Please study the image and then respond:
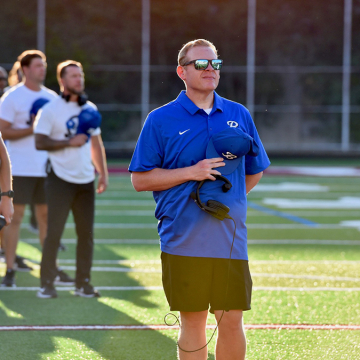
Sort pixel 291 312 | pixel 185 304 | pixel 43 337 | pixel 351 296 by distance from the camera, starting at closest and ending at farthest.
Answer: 1. pixel 185 304
2. pixel 43 337
3. pixel 291 312
4. pixel 351 296

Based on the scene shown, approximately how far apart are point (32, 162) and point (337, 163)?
2084 cm

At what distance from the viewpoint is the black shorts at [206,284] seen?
11.8 ft

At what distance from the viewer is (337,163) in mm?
26391

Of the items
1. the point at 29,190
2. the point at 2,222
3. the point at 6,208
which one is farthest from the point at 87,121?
the point at 2,222

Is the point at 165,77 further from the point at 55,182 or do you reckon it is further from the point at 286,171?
the point at 55,182

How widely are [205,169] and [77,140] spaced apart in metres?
2.95

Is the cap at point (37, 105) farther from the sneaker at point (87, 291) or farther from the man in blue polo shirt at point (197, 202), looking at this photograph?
the man in blue polo shirt at point (197, 202)

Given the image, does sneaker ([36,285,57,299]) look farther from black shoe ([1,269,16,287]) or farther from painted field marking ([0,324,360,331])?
painted field marking ([0,324,360,331])

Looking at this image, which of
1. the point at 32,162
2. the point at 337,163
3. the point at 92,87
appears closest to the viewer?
the point at 32,162

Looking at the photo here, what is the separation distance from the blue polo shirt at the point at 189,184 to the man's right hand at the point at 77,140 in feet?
8.66

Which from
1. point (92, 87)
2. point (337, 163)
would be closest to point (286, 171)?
point (337, 163)

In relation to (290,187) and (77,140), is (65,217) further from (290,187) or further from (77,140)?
(290,187)

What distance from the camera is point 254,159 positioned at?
3.84 meters

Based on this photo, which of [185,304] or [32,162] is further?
[32,162]
